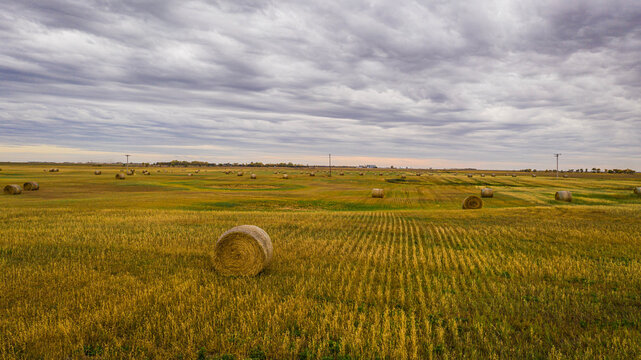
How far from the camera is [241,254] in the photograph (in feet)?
39.4

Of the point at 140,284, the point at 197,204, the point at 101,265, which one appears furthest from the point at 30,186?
the point at 140,284

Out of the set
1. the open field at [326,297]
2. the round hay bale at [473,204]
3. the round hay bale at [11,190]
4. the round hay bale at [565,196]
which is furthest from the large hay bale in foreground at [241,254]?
the round hay bale at [11,190]

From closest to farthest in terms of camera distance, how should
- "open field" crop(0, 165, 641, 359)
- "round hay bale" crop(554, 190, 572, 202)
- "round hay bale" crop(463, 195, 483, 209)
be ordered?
"open field" crop(0, 165, 641, 359), "round hay bale" crop(463, 195, 483, 209), "round hay bale" crop(554, 190, 572, 202)

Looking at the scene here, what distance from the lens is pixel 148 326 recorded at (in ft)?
24.0

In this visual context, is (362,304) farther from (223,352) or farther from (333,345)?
(223,352)

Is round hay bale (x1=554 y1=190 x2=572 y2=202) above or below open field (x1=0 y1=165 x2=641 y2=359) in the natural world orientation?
above

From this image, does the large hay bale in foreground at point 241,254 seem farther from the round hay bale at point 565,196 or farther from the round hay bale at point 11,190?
the round hay bale at point 11,190

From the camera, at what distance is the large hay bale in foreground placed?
11891 millimetres

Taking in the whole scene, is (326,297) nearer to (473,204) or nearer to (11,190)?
(473,204)

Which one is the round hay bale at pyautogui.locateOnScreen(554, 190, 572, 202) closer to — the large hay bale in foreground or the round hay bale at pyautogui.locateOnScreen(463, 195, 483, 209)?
the round hay bale at pyautogui.locateOnScreen(463, 195, 483, 209)

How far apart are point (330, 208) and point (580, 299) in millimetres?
29483

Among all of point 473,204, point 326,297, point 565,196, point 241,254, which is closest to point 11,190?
point 241,254

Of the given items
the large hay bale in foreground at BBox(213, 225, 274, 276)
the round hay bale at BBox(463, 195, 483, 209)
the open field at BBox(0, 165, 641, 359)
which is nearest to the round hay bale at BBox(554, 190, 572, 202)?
the round hay bale at BBox(463, 195, 483, 209)

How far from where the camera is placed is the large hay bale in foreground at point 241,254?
11.9 m
